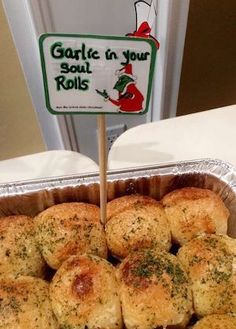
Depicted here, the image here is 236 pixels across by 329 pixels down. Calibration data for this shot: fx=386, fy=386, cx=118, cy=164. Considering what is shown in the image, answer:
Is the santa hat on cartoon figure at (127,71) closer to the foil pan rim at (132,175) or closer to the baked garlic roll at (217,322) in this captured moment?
the foil pan rim at (132,175)

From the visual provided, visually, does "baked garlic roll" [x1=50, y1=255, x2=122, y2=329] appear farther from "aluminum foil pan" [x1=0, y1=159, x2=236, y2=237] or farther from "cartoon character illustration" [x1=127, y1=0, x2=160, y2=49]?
"cartoon character illustration" [x1=127, y1=0, x2=160, y2=49]

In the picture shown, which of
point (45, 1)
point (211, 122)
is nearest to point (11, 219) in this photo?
point (211, 122)

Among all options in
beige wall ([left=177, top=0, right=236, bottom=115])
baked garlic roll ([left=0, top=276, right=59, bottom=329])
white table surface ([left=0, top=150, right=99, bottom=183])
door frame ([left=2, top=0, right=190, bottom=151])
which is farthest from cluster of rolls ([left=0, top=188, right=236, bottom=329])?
beige wall ([left=177, top=0, right=236, bottom=115])

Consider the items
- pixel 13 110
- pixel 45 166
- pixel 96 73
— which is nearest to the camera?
pixel 96 73

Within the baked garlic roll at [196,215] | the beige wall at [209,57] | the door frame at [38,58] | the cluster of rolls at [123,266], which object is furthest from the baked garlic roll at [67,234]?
the beige wall at [209,57]

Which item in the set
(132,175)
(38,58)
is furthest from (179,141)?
(38,58)

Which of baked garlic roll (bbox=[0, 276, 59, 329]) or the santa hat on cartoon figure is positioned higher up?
the santa hat on cartoon figure

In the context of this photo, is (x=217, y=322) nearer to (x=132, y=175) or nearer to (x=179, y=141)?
(x=132, y=175)
